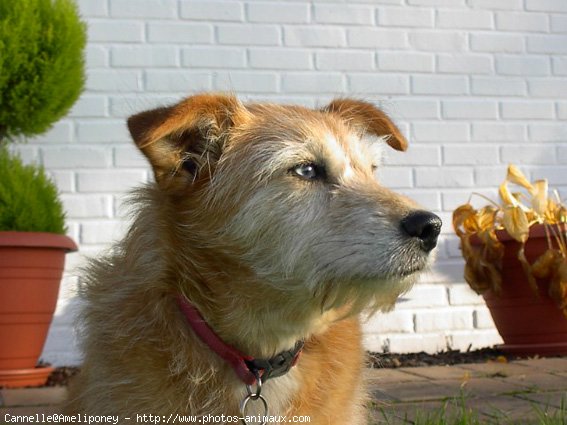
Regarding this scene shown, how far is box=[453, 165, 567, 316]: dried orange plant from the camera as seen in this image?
404cm

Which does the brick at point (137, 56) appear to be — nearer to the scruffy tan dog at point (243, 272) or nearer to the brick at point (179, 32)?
the brick at point (179, 32)

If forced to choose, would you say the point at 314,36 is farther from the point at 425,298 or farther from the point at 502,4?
the point at 425,298

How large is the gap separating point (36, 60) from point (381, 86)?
6.75ft

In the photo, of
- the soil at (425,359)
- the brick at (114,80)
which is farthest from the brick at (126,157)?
the soil at (425,359)

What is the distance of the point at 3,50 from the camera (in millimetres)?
3830

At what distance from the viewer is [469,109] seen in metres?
5.09

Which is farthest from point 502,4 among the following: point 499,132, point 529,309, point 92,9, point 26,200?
point 26,200

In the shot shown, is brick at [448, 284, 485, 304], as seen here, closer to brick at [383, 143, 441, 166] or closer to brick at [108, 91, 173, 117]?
brick at [383, 143, 441, 166]

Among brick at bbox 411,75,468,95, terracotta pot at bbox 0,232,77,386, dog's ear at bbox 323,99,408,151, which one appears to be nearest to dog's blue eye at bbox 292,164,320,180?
dog's ear at bbox 323,99,408,151

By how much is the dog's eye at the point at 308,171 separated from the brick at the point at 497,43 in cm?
330

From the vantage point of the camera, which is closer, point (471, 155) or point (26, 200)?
point (26, 200)

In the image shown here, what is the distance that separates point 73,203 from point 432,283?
213 centimetres

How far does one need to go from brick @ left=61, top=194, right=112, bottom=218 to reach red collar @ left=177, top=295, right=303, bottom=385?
8.42 feet

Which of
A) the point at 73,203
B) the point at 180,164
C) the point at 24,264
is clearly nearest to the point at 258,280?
the point at 180,164
